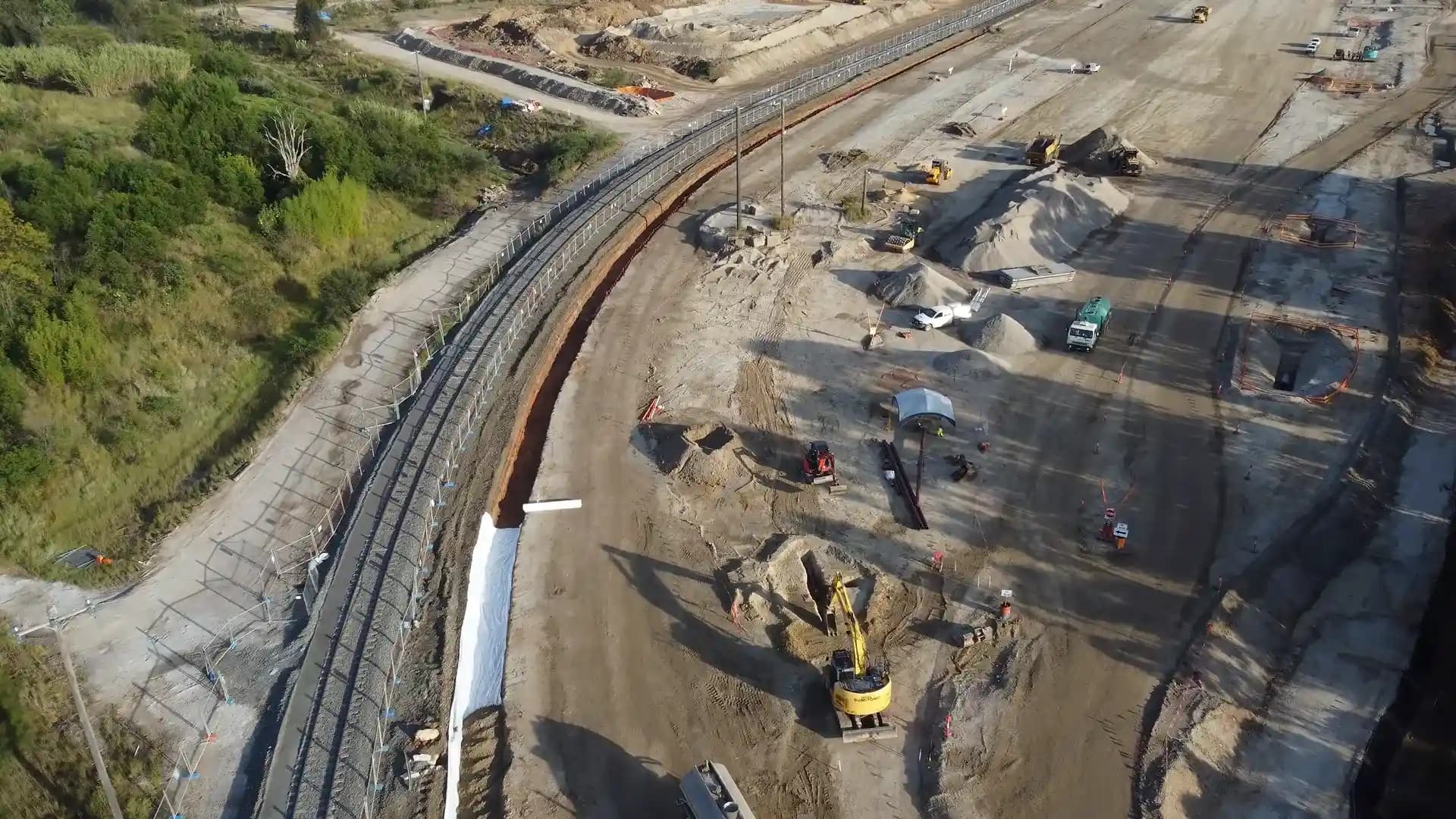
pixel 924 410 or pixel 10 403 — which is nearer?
pixel 10 403

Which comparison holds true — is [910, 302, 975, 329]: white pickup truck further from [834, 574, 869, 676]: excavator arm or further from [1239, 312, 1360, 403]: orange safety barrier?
[834, 574, 869, 676]: excavator arm

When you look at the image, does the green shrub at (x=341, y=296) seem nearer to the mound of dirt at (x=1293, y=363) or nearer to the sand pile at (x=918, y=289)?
the sand pile at (x=918, y=289)

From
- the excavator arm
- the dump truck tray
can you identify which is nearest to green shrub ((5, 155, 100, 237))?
the excavator arm

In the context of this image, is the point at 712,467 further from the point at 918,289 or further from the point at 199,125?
the point at 199,125

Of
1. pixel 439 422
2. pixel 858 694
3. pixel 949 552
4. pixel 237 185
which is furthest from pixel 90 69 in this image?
pixel 858 694

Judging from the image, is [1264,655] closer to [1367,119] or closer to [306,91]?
[1367,119]

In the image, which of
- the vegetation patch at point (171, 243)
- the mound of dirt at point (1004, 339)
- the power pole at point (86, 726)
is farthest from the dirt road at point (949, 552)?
the vegetation patch at point (171, 243)

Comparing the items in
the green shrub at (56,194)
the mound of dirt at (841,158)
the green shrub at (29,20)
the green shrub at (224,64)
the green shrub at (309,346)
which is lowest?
the green shrub at (309,346)
